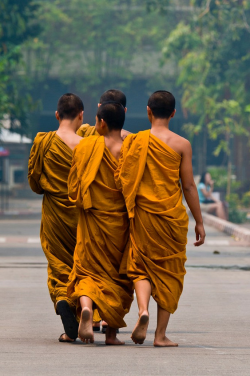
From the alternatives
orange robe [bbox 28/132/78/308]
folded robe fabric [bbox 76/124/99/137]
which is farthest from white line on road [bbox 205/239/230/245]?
orange robe [bbox 28/132/78/308]

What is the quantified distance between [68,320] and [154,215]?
972 millimetres

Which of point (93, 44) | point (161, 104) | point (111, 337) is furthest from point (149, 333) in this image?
point (93, 44)

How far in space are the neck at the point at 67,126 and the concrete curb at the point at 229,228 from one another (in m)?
9.94

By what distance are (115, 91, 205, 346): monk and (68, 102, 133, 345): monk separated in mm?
115

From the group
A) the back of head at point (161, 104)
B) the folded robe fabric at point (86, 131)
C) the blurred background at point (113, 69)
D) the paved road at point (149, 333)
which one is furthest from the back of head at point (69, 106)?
the blurred background at point (113, 69)

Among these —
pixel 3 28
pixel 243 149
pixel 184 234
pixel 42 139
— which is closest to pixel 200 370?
pixel 184 234

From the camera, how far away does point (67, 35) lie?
4278 centimetres

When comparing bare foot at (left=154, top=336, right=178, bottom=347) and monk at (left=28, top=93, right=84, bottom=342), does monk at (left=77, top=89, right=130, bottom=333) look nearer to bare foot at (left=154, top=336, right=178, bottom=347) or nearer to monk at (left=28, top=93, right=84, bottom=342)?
monk at (left=28, top=93, right=84, bottom=342)

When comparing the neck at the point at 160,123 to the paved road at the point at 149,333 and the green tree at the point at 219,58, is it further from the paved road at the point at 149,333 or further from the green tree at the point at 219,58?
the green tree at the point at 219,58

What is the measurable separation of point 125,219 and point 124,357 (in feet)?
3.68

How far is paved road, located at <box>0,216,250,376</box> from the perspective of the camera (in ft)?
19.3

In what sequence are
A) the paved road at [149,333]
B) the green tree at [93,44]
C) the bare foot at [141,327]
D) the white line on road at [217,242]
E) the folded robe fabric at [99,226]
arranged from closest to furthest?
1. the paved road at [149,333]
2. the bare foot at [141,327]
3. the folded robe fabric at [99,226]
4. the white line on road at [217,242]
5. the green tree at [93,44]

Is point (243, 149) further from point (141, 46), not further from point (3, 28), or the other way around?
point (3, 28)

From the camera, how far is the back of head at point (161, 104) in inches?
277
